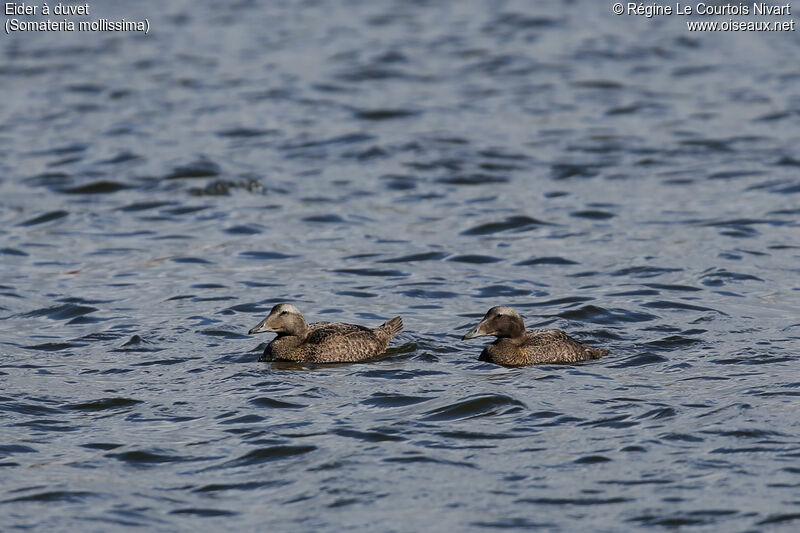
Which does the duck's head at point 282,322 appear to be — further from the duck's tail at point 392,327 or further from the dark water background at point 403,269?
the duck's tail at point 392,327

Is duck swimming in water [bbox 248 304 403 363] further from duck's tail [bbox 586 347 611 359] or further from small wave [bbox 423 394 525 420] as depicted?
duck's tail [bbox 586 347 611 359]

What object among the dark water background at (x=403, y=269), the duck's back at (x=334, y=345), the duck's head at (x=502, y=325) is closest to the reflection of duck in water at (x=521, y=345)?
the duck's head at (x=502, y=325)

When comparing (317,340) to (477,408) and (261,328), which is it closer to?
(261,328)

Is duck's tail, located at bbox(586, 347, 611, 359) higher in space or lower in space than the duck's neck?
lower

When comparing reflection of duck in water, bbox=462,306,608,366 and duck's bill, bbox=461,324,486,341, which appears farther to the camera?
duck's bill, bbox=461,324,486,341

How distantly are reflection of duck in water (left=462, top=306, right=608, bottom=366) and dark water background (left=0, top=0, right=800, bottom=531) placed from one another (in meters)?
0.29

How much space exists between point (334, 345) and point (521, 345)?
189 centimetres

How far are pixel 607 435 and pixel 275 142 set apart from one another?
15.2 metres

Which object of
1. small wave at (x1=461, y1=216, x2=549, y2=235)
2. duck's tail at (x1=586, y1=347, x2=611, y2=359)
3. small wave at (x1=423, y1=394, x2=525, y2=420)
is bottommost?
small wave at (x1=423, y1=394, x2=525, y2=420)

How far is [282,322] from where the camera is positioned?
44.5 feet

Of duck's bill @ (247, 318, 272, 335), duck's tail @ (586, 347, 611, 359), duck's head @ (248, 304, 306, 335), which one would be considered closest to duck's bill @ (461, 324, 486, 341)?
duck's tail @ (586, 347, 611, 359)

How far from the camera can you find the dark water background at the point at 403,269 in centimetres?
999

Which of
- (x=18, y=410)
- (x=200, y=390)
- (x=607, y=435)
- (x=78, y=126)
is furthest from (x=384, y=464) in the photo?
(x=78, y=126)

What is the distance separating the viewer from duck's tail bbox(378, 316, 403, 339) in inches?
541
